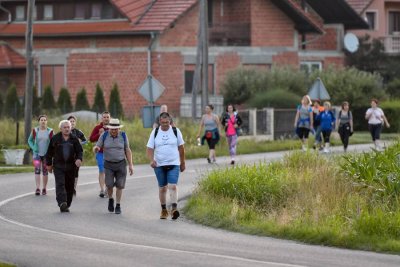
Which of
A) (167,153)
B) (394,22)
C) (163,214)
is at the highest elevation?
(394,22)

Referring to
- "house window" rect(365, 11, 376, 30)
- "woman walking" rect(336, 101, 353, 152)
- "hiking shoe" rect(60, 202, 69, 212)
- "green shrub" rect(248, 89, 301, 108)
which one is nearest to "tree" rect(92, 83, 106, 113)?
"green shrub" rect(248, 89, 301, 108)

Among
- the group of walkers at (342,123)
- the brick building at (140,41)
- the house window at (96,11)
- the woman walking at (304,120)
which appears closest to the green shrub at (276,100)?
the brick building at (140,41)

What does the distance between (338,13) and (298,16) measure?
4.03 m

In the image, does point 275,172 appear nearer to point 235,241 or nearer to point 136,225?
point 136,225

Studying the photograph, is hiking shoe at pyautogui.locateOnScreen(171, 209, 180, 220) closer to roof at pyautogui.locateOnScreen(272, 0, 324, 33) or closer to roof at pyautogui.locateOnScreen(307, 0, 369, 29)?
roof at pyautogui.locateOnScreen(272, 0, 324, 33)

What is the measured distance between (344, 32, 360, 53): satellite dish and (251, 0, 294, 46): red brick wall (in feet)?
12.1

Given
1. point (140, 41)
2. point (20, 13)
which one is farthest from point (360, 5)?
point (20, 13)

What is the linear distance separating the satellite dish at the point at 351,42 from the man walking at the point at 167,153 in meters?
40.7

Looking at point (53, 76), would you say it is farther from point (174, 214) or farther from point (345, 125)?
point (174, 214)

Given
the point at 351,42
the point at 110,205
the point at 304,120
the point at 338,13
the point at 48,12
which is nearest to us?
the point at 110,205

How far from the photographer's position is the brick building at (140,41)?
54875mm

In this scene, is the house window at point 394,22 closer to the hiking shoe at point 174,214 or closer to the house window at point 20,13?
the house window at point 20,13

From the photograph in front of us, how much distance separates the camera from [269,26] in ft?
189

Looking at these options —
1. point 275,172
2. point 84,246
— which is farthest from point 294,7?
point 84,246
